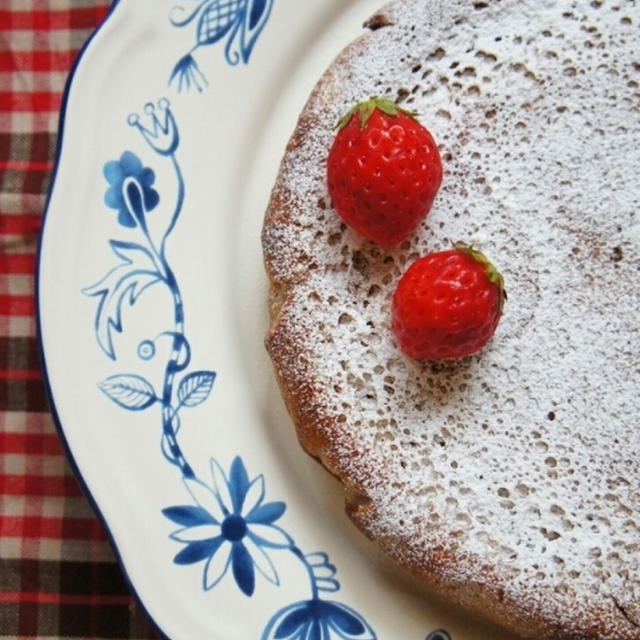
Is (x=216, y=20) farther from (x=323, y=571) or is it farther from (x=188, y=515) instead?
(x=323, y=571)

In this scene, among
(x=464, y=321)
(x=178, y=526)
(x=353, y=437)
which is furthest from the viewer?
(x=178, y=526)

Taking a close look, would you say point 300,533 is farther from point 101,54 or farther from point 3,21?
point 3,21

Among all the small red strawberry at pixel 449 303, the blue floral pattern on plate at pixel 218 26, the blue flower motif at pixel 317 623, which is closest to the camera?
the small red strawberry at pixel 449 303

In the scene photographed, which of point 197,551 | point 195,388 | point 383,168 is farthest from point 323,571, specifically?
point 383,168

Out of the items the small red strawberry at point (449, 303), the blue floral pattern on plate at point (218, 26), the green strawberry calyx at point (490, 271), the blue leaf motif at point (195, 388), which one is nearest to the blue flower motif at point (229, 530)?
the blue leaf motif at point (195, 388)

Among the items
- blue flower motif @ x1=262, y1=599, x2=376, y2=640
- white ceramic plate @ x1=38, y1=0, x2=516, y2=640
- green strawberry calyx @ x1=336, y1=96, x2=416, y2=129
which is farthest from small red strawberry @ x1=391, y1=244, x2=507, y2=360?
blue flower motif @ x1=262, y1=599, x2=376, y2=640

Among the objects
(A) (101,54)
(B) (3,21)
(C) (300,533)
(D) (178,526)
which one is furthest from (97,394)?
(B) (3,21)

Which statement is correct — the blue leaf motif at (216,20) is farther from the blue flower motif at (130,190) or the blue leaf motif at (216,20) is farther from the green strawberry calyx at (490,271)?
the green strawberry calyx at (490,271)
